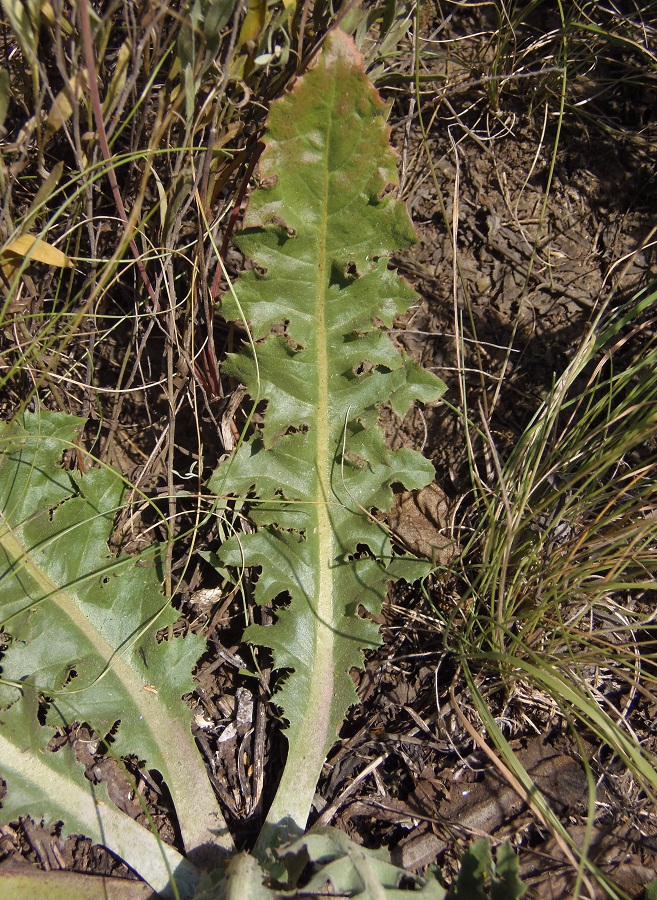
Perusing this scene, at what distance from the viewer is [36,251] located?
1824 mm

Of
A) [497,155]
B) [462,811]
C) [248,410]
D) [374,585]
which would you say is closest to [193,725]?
[374,585]

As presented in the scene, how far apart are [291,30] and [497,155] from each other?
80 cm

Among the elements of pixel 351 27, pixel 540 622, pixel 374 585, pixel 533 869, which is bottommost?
pixel 533 869

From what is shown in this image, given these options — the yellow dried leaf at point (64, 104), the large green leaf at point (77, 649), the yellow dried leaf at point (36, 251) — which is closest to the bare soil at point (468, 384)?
the large green leaf at point (77, 649)

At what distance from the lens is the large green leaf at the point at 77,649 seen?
1.71m

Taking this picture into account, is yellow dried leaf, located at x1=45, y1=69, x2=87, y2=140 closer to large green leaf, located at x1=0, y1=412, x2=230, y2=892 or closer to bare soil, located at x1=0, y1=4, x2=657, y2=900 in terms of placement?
bare soil, located at x1=0, y1=4, x2=657, y2=900

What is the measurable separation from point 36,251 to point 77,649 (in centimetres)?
108

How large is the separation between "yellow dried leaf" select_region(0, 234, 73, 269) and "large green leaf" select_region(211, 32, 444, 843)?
0.51m

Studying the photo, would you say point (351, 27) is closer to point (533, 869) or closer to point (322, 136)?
point (322, 136)

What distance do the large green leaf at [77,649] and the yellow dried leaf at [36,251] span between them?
435 millimetres

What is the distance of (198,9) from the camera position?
1.56m

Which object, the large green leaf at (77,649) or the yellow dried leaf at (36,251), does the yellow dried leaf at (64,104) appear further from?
the large green leaf at (77,649)

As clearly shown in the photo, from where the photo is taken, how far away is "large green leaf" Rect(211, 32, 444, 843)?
66.8 inches

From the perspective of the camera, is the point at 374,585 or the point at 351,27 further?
the point at 374,585
